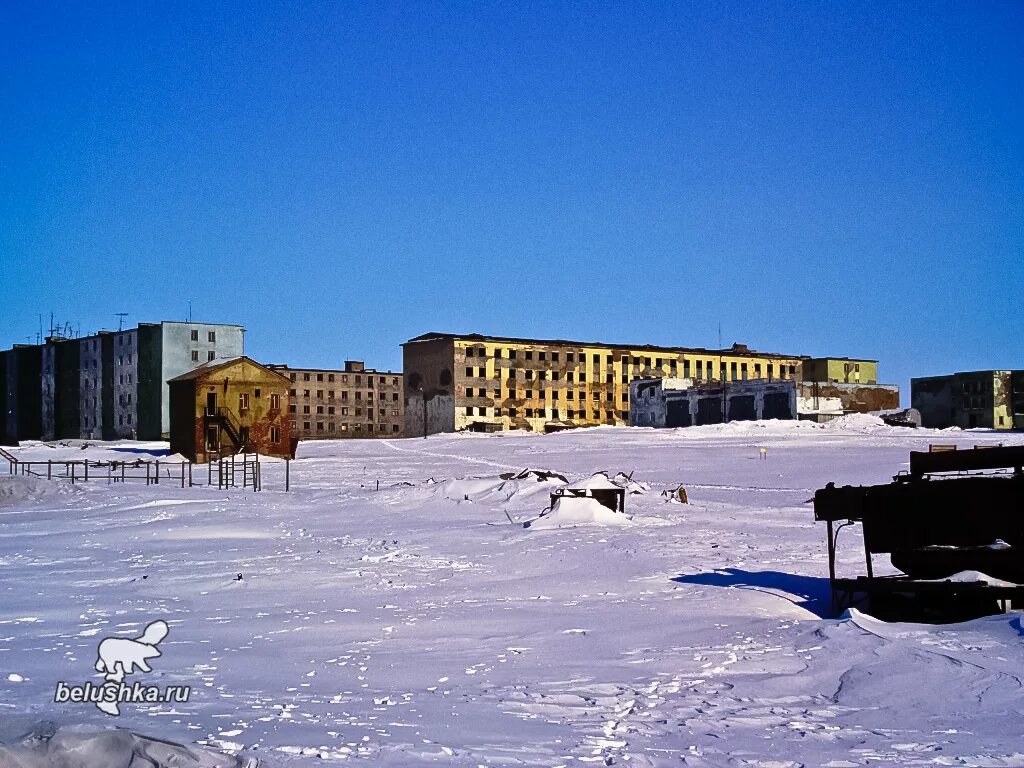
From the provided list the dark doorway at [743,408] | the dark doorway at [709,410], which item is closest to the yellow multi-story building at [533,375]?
the dark doorway at [709,410]

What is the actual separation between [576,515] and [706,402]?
220ft

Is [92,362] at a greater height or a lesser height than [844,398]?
greater

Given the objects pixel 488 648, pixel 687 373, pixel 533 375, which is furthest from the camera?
pixel 687 373

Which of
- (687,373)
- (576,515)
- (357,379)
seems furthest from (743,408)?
(576,515)

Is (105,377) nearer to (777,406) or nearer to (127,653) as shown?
(777,406)

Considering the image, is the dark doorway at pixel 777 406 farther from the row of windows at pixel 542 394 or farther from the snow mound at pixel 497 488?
the snow mound at pixel 497 488

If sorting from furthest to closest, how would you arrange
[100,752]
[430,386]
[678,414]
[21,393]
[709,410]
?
[21,393] → [430,386] → [678,414] → [709,410] → [100,752]

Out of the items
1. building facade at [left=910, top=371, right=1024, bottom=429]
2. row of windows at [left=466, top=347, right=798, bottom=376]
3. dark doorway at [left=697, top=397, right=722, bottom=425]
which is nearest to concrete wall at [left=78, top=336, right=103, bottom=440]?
row of windows at [left=466, top=347, right=798, bottom=376]

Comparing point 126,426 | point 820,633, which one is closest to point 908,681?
point 820,633

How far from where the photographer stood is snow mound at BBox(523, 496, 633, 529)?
22938 millimetres

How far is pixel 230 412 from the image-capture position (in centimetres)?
6488

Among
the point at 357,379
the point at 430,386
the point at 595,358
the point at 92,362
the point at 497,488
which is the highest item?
the point at 92,362

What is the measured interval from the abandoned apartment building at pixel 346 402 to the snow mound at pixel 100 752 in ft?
389

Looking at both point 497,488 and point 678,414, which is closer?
point 497,488
